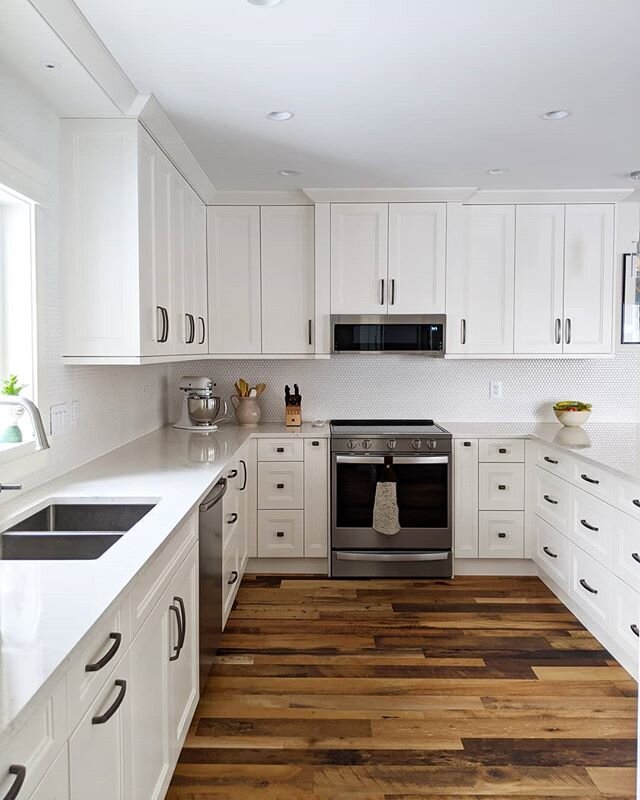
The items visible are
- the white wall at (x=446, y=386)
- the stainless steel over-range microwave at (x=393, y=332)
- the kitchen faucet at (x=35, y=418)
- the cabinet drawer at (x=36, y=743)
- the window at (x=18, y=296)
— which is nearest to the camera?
the cabinet drawer at (x=36, y=743)

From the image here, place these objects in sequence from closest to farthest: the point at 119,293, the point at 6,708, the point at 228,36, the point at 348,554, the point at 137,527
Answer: the point at 6,708, the point at 137,527, the point at 228,36, the point at 119,293, the point at 348,554

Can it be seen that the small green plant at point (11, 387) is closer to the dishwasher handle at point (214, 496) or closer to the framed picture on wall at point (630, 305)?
the dishwasher handle at point (214, 496)

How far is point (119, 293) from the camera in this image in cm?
274

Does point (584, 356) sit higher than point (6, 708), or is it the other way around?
point (584, 356)

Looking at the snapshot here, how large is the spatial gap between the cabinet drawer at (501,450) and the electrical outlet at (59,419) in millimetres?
2433

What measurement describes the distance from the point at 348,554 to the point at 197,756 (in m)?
1.90

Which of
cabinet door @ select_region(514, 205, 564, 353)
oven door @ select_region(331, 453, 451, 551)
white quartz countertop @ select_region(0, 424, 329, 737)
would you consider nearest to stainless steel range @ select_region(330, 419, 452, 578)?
oven door @ select_region(331, 453, 451, 551)

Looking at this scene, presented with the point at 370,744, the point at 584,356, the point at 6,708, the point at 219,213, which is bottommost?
the point at 370,744

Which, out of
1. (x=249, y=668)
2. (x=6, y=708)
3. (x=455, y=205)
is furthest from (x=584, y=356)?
(x=6, y=708)

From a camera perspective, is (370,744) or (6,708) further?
(370,744)

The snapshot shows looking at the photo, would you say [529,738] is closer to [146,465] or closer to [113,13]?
[146,465]

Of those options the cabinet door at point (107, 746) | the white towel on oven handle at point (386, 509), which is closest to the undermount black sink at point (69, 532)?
the cabinet door at point (107, 746)

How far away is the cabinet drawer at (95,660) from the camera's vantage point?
125cm

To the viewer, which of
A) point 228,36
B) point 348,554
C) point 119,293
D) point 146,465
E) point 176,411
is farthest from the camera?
point 176,411
